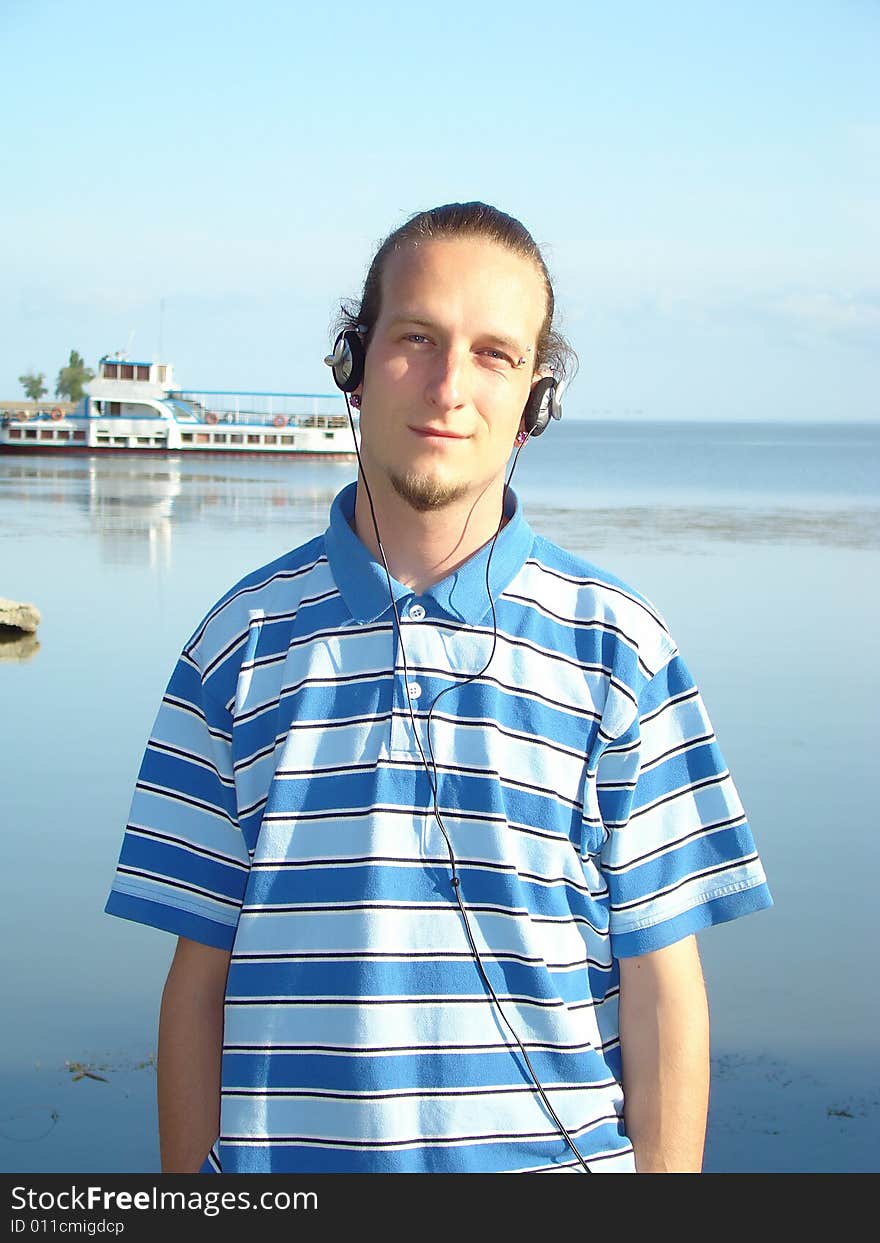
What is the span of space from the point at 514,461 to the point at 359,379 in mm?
261

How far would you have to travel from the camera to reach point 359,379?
2053 millimetres

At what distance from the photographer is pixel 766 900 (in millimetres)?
1830

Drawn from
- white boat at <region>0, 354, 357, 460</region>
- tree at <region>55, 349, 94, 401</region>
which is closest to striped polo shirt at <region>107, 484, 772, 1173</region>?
white boat at <region>0, 354, 357, 460</region>

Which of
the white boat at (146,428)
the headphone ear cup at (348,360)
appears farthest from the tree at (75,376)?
the headphone ear cup at (348,360)

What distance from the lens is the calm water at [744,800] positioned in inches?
151

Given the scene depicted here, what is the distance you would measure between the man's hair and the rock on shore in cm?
1013

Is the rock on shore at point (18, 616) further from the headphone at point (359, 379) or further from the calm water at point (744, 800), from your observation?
the headphone at point (359, 379)

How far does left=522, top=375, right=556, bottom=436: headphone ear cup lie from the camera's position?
2039 mm

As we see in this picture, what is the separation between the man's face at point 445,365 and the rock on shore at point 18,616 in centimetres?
1024

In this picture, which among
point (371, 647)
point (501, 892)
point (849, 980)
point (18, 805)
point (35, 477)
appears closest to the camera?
point (501, 892)

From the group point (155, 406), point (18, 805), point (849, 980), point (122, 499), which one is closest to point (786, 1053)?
point (849, 980)

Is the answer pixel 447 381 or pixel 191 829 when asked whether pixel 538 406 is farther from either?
pixel 191 829
